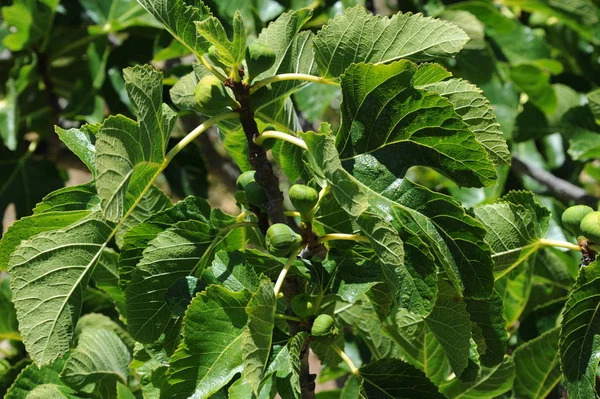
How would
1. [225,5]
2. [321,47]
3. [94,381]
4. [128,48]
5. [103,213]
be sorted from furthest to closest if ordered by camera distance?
1. [128,48]
2. [225,5]
3. [94,381]
4. [321,47]
5. [103,213]

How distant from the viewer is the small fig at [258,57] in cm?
87

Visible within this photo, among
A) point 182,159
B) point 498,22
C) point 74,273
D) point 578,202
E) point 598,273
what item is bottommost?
point 578,202

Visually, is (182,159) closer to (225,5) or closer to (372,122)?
(225,5)

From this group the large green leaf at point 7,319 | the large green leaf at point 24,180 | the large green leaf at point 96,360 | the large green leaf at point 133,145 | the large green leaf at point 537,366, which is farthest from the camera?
the large green leaf at point 24,180

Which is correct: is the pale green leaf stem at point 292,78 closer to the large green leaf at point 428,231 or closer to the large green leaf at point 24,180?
the large green leaf at point 428,231

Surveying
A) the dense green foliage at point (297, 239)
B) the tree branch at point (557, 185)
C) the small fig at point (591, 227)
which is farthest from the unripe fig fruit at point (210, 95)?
the tree branch at point (557, 185)

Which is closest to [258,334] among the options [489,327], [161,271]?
[161,271]

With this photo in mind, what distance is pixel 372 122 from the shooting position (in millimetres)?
866

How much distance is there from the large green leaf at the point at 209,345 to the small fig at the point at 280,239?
7 cm

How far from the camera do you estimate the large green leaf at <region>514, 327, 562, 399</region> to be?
125 centimetres

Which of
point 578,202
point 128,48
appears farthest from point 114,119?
point 578,202

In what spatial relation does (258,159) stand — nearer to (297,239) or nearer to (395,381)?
(297,239)

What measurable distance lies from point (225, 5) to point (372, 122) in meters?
1.18

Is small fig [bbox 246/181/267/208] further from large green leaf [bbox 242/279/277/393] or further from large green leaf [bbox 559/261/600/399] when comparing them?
large green leaf [bbox 559/261/600/399]
